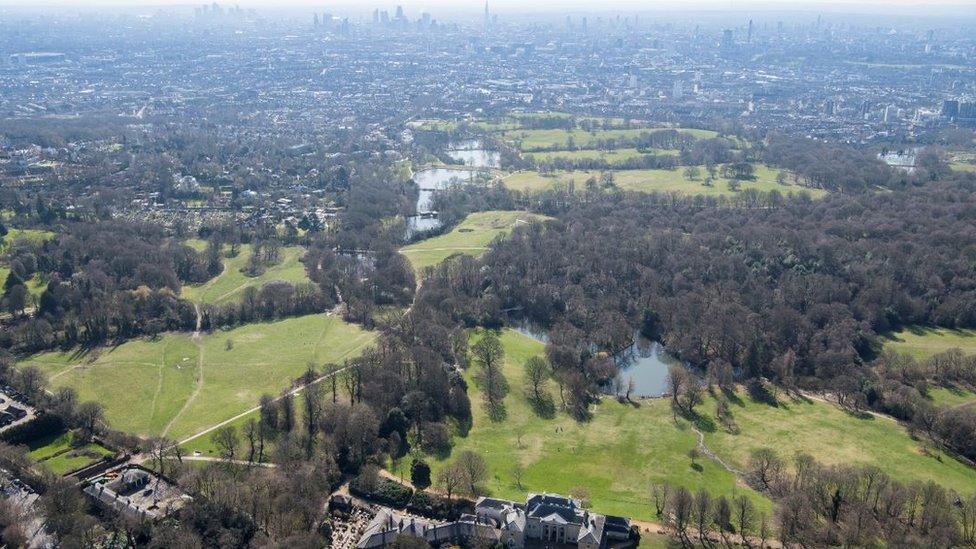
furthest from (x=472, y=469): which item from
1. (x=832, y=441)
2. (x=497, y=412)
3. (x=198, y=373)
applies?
(x=198, y=373)

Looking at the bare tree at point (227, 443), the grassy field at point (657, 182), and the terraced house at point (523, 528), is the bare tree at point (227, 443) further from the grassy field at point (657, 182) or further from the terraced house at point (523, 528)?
the grassy field at point (657, 182)

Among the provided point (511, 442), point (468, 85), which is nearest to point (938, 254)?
point (511, 442)

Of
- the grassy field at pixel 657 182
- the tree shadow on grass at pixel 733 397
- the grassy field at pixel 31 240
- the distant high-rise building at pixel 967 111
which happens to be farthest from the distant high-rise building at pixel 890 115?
the grassy field at pixel 31 240

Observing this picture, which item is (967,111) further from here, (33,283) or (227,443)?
(33,283)

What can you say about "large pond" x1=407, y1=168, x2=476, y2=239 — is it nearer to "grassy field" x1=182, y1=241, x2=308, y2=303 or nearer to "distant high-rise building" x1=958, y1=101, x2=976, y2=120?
"grassy field" x1=182, y1=241, x2=308, y2=303

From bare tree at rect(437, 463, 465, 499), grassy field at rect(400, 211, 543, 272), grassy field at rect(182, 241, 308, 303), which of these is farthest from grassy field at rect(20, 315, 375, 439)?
grassy field at rect(400, 211, 543, 272)
